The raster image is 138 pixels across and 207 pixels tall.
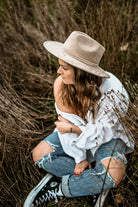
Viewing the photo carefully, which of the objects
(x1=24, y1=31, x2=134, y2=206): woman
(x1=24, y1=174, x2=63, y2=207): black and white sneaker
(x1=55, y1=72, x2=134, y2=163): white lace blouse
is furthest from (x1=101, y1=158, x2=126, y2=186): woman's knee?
(x1=24, y1=174, x2=63, y2=207): black and white sneaker

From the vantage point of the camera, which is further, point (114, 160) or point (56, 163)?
point (56, 163)

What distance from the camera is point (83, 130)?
1.53 metres

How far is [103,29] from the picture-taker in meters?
1.95

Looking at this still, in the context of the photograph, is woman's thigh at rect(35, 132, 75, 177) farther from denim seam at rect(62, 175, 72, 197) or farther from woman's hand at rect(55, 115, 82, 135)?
woman's hand at rect(55, 115, 82, 135)

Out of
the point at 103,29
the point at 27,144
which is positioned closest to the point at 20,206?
the point at 27,144

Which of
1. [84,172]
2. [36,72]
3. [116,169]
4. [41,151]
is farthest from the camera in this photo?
[36,72]

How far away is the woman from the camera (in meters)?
1.35

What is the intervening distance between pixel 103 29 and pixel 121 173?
1.40 m

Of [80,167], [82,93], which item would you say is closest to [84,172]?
[80,167]

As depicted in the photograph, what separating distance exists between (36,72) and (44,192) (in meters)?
1.50

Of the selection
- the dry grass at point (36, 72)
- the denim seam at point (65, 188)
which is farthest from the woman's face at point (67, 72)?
the denim seam at point (65, 188)

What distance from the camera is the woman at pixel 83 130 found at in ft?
4.42

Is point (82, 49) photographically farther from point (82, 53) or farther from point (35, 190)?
point (35, 190)

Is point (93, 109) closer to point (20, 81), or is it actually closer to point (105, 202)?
point (105, 202)
